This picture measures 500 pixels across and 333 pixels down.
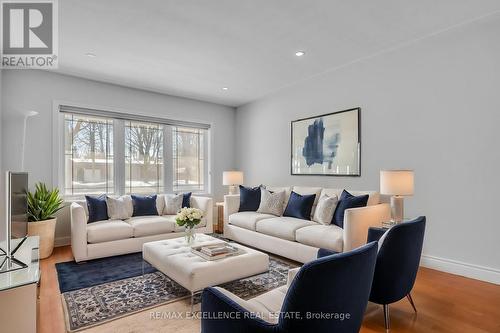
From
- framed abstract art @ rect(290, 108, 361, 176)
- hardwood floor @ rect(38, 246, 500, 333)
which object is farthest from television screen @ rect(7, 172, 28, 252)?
framed abstract art @ rect(290, 108, 361, 176)

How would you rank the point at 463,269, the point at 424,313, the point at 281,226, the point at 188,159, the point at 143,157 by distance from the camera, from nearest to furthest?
the point at 424,313
the point at 463,269
the point at 281,226
the point at 143,157
the point at 188,159

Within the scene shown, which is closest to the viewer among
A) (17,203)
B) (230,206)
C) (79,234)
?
(17,203)

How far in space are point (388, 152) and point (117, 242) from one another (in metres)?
3.82

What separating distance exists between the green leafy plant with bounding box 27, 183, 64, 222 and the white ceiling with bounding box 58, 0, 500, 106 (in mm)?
1829

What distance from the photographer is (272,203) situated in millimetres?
4363

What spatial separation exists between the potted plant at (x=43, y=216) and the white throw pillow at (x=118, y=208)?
0.69m

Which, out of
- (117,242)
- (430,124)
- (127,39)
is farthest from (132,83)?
(430,124)

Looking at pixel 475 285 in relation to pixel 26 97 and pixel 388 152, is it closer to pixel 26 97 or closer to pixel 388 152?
pixel 388 152

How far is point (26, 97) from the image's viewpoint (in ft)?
13.4

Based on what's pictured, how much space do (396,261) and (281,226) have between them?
1.86 metres

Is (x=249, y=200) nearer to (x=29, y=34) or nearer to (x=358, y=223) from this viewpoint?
(x=358, y=223)

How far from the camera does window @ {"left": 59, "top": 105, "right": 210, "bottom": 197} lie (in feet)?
14.9

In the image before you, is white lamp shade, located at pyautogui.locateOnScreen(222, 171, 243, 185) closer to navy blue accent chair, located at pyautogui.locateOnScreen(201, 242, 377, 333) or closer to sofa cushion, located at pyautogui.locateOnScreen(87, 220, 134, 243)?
sofa cushion, located at pyautogui.locateOnScreen(87, 220, 134, 243)

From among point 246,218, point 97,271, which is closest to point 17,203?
point 97,271
